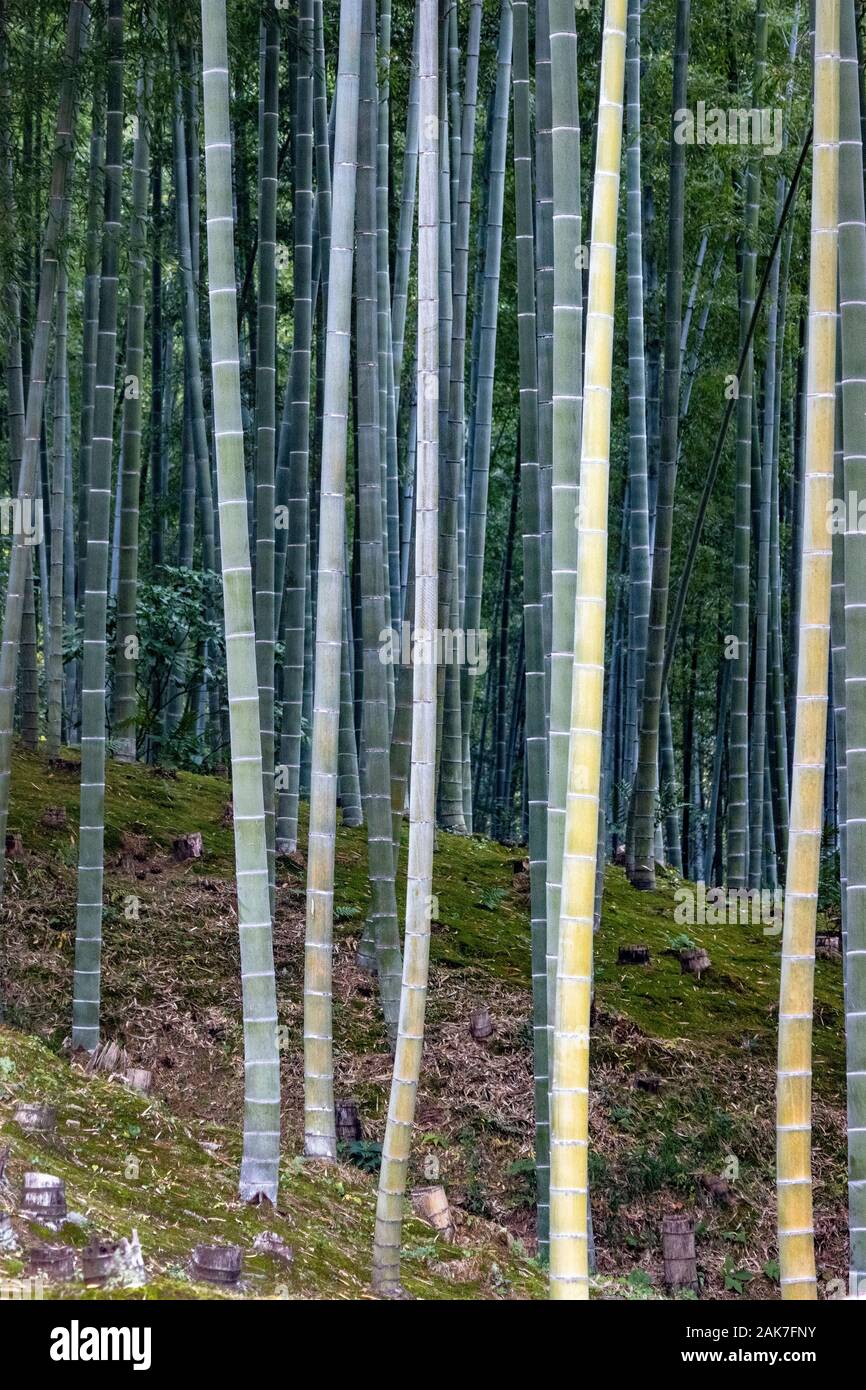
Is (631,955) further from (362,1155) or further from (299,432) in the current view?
(299,432)

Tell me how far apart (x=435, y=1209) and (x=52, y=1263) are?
2000mm

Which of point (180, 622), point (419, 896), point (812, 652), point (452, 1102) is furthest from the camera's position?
point (180, 622)

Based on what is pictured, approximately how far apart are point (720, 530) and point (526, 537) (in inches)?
370

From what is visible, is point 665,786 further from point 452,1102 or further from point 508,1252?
point 508,1252

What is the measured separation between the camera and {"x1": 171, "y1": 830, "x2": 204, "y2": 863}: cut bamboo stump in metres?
7.42

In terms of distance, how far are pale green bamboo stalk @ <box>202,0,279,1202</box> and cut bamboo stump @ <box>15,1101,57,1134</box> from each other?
0.64 m

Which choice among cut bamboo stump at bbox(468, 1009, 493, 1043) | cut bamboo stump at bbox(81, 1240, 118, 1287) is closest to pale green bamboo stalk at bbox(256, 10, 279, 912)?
cut bamboo stump at bbox(468, 1009, 493, 1043)

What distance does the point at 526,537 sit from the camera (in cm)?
490

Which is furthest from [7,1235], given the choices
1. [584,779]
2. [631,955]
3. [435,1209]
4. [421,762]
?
[631,955]

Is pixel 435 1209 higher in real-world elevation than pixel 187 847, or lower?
lower

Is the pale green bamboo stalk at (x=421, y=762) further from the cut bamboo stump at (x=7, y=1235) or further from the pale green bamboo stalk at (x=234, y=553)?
the cut bamboo stump at (x=7, y=1235)

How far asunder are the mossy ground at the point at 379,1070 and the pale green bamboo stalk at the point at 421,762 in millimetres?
309

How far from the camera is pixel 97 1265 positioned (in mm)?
3061
